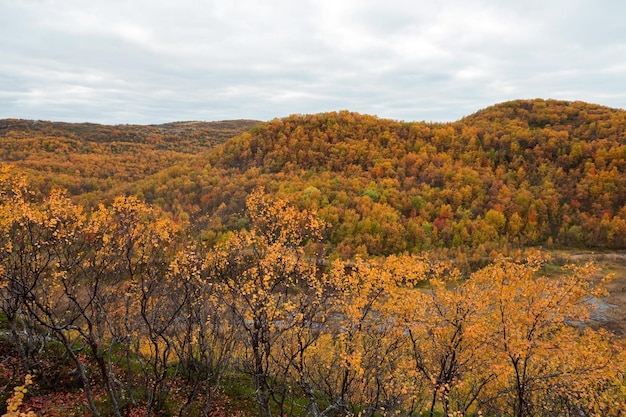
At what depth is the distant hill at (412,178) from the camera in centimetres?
7181

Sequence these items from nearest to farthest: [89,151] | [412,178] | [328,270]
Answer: [328,270] → [412,178] → [89,151]

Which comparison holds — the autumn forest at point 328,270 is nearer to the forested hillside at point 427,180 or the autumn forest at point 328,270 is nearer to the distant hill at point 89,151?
the forested hillside at point 427,180

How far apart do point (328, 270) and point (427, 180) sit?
2929 inches

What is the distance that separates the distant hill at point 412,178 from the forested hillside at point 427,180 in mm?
295

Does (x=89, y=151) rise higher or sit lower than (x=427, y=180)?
higher

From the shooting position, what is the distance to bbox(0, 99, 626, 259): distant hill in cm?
7181

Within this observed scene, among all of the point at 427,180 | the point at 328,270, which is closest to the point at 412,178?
the point at 427,180

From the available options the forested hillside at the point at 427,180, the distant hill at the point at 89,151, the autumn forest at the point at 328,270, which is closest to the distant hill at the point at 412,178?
the forested hillside at the point at 427,180

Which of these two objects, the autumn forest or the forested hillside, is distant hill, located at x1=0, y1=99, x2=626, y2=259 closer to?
the forested hillside

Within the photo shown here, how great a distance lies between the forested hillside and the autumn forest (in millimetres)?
505

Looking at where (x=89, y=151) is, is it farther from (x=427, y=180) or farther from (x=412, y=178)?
(x=427, y=180)

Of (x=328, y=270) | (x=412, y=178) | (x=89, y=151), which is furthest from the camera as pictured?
(x=89, y=151)

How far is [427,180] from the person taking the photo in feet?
285

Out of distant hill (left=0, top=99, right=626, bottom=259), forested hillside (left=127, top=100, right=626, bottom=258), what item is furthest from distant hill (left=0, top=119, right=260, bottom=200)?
forested hillside (left=127, top=100, right=626, bottom=258)
